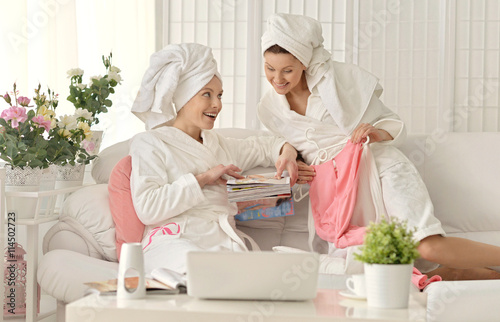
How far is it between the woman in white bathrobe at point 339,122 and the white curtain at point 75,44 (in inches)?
53.3

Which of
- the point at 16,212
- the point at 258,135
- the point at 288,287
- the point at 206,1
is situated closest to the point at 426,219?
the point at 258,135

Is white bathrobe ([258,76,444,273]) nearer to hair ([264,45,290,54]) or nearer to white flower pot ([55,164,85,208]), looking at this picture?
hair ([264,45,290,54])

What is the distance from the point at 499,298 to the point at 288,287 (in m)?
0.97

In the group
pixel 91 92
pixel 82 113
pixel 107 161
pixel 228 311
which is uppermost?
pixel 91 92

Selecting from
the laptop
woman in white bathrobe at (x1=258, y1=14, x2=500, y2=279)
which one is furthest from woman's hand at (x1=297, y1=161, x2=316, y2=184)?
the laptop

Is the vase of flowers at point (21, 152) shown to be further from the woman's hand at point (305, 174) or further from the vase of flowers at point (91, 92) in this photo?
the woman's hand at point (305, 174)

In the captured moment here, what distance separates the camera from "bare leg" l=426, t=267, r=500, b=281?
280 cm

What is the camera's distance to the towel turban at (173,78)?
2.76 metres

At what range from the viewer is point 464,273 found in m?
2.82

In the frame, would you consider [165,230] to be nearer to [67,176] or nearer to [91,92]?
[67,176]

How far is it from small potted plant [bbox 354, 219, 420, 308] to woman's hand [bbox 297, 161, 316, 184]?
A: 1188 mm

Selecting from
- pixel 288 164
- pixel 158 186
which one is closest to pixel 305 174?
pixel 288 164

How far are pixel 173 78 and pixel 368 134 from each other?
0.85 metres

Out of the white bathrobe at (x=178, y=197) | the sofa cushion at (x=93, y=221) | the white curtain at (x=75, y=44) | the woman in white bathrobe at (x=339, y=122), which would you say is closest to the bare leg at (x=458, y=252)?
the woman in white bathrobe at (x=339, y=122)
